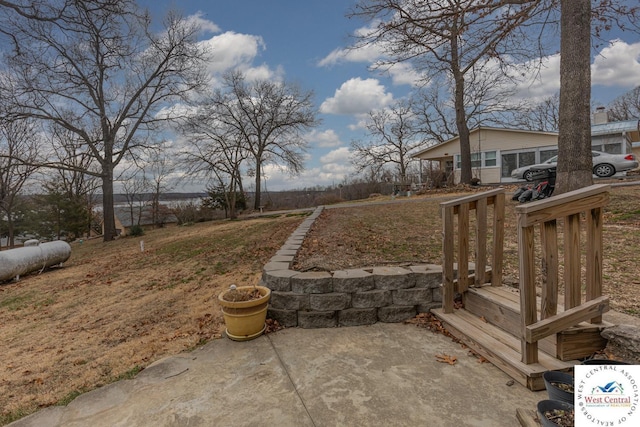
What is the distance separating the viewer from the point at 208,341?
2.98 metres

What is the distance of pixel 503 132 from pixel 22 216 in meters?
33.8

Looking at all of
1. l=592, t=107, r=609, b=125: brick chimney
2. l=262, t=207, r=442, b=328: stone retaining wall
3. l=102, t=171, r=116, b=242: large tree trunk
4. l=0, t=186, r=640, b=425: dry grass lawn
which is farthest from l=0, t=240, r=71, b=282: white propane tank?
l=592, t=107, r=609, b=125: brick chimney

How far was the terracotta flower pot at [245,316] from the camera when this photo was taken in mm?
2808

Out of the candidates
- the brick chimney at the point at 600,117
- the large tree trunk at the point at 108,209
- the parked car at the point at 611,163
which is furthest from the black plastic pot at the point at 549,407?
the brick chimney at the point at 600,117

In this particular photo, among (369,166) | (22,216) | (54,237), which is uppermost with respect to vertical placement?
(369,166)

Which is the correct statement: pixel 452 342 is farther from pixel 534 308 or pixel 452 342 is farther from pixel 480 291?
pixel 534 308

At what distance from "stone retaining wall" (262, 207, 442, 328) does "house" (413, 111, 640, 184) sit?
17.4 meters

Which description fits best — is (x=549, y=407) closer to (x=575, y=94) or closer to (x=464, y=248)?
(x=464, y=248)

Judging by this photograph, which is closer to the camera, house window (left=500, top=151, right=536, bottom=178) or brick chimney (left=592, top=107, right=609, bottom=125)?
house window (left=500, top=151, right=536, bottom=178)

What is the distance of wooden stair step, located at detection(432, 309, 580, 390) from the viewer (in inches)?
78.3

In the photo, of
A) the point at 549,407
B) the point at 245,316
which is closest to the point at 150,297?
the point at 245,316

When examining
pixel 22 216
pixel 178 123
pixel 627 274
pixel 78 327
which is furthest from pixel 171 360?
pixel 22 216
